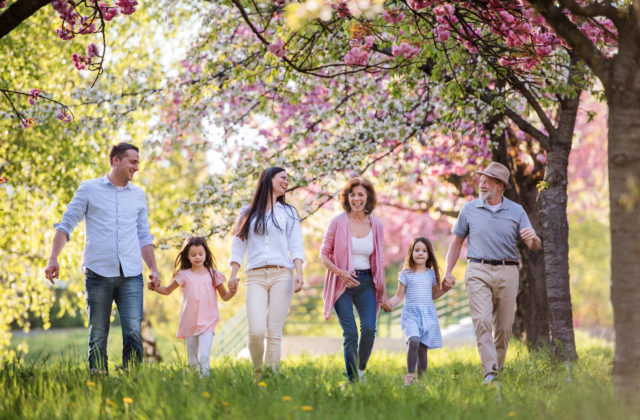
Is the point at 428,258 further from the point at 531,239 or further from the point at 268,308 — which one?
the point at 268,308

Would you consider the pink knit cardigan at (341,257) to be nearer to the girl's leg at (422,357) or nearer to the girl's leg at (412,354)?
the girl's leg at (412,354)

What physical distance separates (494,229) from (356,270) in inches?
54.3

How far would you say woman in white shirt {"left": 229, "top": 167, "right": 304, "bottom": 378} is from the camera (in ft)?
21.2

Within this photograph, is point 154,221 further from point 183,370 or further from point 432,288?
point 183,370

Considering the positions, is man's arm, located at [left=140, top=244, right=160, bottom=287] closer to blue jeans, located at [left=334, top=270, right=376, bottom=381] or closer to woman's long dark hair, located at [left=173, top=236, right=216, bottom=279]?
woman's long dark hair, located at [left=173, top=236, right=216, bottom=279]

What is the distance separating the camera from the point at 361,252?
23.4 ft

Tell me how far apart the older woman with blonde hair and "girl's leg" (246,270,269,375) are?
73 centimetres

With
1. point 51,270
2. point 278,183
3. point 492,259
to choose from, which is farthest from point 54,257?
point 492,259

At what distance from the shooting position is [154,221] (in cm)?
1293

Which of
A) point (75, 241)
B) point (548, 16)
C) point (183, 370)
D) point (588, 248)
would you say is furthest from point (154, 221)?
point (588, 248)

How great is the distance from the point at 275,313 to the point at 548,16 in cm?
332

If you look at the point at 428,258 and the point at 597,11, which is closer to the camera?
the point at 597,11

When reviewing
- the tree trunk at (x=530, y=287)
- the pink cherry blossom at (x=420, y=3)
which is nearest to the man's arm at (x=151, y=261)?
the pink cherry blossom at (x=420, y=3)

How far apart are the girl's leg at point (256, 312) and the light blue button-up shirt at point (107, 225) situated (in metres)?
0.97
